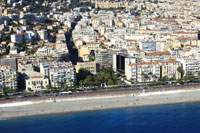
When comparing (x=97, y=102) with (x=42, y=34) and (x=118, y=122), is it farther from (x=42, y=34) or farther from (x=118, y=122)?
(x=42, y=34)

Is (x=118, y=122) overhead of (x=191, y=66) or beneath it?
beneath

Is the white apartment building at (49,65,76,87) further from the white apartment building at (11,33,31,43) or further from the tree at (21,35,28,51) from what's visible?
the white apartment building at (11,33,31,43)

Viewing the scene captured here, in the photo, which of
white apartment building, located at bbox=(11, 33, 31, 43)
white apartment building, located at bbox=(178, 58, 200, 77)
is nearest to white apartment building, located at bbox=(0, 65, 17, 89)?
white apartment building, located at bbox=(178, 58, 200, 77)

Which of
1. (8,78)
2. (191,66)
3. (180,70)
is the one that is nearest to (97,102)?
(8,78)

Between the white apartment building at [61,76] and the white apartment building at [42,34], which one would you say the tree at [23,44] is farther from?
the white apartment building at [61,76]

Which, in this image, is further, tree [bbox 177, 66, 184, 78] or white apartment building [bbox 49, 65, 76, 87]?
tree [bbox 177, 66, 184, 78]
